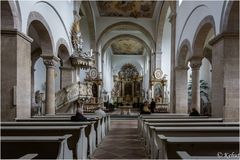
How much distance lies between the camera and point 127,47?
3459cm

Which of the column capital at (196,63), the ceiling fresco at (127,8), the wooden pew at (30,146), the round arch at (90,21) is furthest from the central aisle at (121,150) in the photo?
the ceiling fresco at (127,8)

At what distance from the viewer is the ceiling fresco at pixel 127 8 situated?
19.7 m

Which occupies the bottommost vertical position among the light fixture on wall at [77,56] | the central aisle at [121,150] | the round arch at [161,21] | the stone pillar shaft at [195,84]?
the central aisle at [121,150]

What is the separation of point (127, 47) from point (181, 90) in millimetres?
21478

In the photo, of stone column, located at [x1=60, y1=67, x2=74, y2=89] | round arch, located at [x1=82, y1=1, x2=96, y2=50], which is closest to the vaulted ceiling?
round arch, located at [x1=82, y1=1, x2=96, y2=50]

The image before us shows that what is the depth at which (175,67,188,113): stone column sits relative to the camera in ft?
44.5

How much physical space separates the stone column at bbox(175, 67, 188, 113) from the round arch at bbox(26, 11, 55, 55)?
6.52m

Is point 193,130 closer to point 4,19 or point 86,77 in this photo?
point 4,19

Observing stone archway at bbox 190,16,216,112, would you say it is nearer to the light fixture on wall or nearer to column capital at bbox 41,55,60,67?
the light fixture on wall

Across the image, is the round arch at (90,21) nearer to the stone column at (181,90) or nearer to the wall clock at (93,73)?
the wall clock at (93,73)

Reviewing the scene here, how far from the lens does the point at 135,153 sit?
20.8ft

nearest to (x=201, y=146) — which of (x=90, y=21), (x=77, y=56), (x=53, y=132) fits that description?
(x=53, y=132)

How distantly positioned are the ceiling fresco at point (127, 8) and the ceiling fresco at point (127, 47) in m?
9.75

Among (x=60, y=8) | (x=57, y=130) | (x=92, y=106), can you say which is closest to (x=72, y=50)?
(x=60, y=8)
